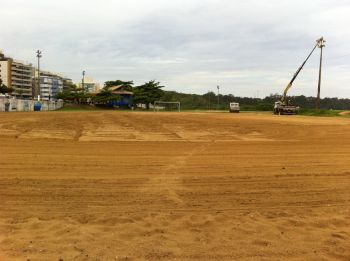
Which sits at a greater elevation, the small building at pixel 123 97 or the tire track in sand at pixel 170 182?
the small building at pixel 123 97

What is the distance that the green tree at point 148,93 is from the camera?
9231 cm

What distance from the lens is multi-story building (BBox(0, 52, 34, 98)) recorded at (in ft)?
527

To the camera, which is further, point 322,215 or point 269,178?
point 269,178

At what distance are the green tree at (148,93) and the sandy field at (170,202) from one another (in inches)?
3036

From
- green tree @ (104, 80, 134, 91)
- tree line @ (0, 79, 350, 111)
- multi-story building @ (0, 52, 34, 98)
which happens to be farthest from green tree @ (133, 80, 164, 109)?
multi-story building @ (0, 52, 34, 98)

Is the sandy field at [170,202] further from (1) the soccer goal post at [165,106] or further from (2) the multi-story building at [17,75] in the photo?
(2) the multi-story building at [17,75]

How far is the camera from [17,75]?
6585 inches

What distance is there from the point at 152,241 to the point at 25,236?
5.98 feet

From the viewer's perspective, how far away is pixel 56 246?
6.14 m

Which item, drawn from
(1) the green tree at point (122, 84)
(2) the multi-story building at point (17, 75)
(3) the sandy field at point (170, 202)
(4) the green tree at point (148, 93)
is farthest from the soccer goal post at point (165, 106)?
(2) the multi-story building at point (17, 75)

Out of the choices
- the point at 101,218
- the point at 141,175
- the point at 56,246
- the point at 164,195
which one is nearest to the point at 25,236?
the point at 56,246

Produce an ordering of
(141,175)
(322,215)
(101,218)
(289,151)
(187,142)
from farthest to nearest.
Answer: (187,142)
(289,151)
(141,175)
(322,215)
(101,218)

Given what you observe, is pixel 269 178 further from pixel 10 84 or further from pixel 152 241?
pixel 10 84

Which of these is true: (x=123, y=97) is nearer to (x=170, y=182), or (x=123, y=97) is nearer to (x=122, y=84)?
(x=122, y=84)
